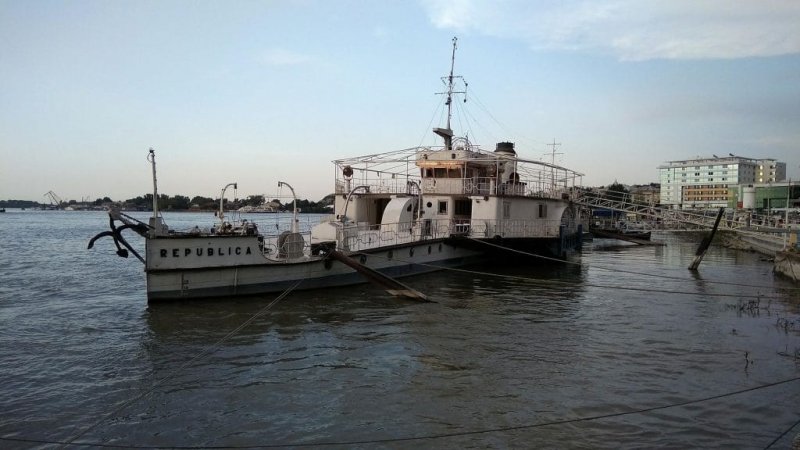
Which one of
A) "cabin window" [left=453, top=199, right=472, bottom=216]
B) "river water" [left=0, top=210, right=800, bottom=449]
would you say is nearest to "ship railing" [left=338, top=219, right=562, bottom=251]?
"cabin window" [left=453, top=199, right=472, bottom=216]

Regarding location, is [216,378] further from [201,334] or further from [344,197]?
[344,197]

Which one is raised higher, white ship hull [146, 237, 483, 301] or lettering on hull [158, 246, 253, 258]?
lettering on hull [158, 246, 253, 258]

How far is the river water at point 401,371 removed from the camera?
9.14 meters

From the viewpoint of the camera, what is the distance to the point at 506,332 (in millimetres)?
15930

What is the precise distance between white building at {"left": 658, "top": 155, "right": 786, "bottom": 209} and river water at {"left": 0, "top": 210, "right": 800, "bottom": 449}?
14819 centimetres

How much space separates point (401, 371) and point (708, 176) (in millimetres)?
180627

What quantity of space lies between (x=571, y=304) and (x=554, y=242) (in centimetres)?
1305

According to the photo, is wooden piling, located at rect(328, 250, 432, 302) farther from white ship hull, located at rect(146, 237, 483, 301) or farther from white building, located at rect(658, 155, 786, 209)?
white building, located at rect(658, 155, 786, 209)

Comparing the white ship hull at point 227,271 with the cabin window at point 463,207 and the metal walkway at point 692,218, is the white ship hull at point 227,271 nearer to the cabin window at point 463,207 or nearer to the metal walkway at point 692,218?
the cabin window at point 463,207

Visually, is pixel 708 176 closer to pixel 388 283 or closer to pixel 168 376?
pixel 388 283

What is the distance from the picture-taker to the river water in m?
9.14

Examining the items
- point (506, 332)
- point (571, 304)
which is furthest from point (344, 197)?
point (506, 332)

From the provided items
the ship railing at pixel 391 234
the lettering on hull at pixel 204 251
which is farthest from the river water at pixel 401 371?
the ship railing at pixel 391 234

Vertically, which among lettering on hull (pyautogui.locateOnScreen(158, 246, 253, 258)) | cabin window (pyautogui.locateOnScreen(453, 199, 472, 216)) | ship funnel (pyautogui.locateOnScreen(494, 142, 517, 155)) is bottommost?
lettering on hull (pyautogui.locateOnScreen(158, 246, 253, 258))
